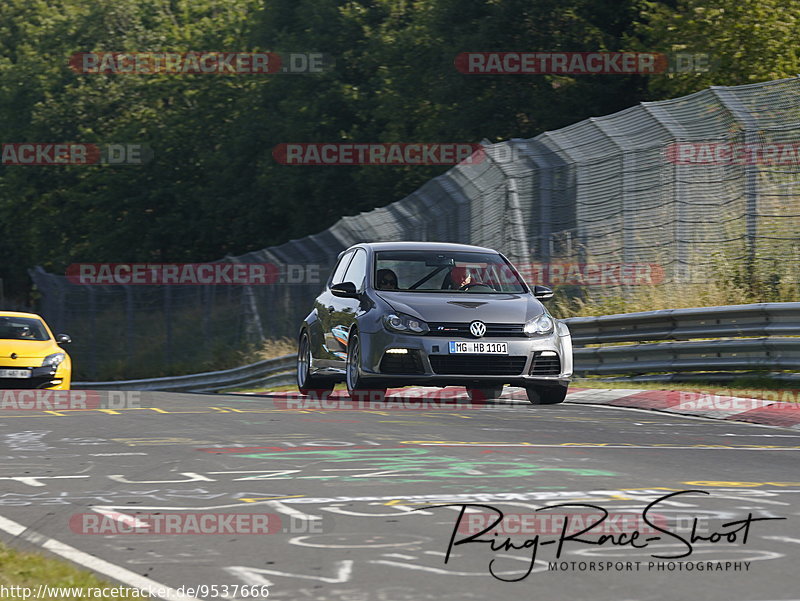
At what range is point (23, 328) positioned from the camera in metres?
22.7

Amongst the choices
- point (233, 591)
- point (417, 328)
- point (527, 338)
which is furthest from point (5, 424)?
point (233, 591)

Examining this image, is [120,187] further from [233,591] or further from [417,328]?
[233,591]

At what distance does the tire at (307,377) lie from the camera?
16641 mm

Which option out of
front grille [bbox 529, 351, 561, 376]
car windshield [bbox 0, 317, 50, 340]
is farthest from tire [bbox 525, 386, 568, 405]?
car windshield [bbox 0, 317, 50, 340]

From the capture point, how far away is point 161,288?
3809 cm

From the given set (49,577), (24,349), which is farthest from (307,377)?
(49,577)

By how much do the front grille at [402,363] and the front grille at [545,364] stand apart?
3.72 ft

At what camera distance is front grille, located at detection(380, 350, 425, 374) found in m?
13.6

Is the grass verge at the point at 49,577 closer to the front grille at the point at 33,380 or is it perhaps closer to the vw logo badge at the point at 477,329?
the vw logo badge at the point at 477,329

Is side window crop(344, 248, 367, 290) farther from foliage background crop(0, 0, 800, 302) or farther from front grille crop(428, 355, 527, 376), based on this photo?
foliage background crop(0, 0, 800, 302)

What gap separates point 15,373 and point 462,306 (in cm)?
955

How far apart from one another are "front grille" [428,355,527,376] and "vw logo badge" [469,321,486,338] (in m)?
0.21

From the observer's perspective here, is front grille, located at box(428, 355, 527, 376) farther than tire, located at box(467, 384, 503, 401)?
No

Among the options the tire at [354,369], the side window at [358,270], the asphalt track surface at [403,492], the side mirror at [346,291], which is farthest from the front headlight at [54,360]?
the side mirror at [346,291]
